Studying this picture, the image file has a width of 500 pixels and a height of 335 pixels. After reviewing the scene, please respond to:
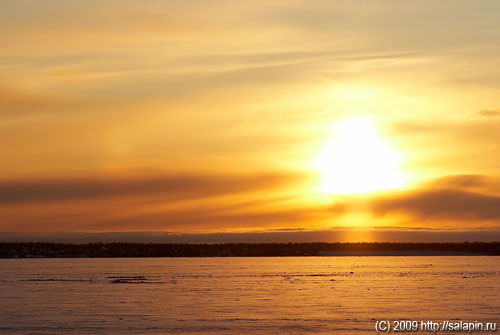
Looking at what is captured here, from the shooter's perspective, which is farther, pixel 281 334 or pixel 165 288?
pixel 165 288

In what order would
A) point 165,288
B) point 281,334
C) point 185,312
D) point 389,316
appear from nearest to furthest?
point 281,334, point 389,316, point 185,312, point 165,288

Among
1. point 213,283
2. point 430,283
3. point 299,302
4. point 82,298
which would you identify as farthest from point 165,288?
point 430,283

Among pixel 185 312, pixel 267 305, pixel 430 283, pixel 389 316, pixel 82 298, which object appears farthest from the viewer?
pixel 430 283

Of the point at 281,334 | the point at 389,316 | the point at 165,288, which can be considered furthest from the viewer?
the point at 165,288

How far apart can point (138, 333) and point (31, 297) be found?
25608mm

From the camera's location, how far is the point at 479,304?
A: 174 ft

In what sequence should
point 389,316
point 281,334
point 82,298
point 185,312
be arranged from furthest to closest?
point 82,298
point 185,312
point 389,316
point 281,334

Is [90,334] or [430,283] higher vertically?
[430,283]

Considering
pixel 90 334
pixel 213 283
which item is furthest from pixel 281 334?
pixel 213 283

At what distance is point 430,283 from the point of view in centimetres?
7850

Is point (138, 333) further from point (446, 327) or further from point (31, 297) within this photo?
point (31, 297)

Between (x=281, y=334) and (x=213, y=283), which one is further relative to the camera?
(x=213, y=283)

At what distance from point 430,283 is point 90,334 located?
48170 millimetres

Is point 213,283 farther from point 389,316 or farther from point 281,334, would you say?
point 281,334
